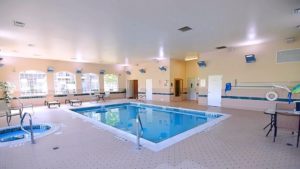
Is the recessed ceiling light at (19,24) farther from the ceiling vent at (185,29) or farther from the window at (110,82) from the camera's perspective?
the window at (110,82)

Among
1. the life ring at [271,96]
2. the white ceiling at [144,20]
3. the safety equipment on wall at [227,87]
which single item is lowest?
the life ring at [271,96]

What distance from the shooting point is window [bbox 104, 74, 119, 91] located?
13117 mm

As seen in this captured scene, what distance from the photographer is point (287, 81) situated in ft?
19.7

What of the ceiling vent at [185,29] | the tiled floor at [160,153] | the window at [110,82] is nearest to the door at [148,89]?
the window at [110,82]

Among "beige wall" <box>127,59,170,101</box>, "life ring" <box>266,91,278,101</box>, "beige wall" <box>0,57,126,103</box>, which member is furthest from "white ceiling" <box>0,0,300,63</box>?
"beige wall" <box>127,59,170,101</box>

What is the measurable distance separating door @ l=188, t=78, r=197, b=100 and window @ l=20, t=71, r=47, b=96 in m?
9.97

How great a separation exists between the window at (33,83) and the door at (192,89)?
997 cm

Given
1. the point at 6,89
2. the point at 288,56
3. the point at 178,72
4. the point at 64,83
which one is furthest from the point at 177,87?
the point at 6,89

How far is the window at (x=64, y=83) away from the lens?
1067cm

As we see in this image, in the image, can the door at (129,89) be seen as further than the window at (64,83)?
Yes

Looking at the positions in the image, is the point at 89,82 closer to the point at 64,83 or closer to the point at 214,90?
the point at 64,83

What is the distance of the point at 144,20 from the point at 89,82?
9645 millimetres

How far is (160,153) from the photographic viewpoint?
9.56ft

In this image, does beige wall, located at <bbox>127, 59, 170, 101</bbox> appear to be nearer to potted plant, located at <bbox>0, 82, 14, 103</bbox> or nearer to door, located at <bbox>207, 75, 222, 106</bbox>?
door, located at <bbox>207, 75, 222, 106</bbox>
